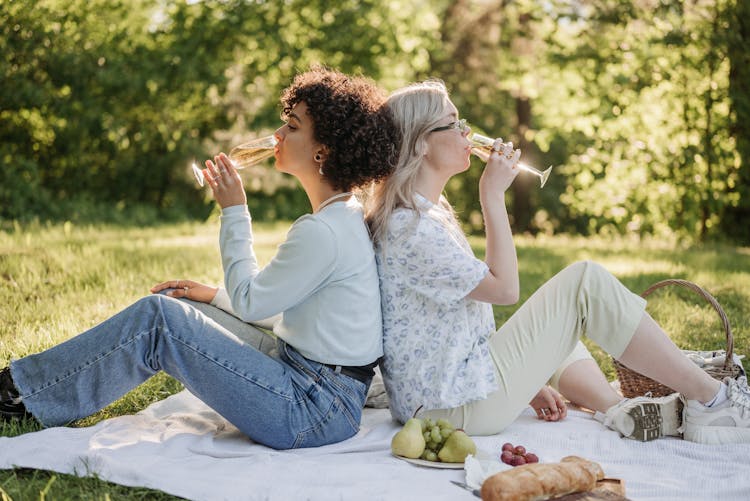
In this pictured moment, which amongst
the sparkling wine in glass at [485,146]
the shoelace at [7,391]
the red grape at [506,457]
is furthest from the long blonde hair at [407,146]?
the shoelace at [7,391]

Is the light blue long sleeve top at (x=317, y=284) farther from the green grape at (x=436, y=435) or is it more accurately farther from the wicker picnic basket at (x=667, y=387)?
the wicker picnic basket at (x=667, y=387)

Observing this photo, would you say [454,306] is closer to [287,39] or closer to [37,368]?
[37,368]

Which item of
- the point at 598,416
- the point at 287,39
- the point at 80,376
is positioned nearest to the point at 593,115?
the point at 287,39

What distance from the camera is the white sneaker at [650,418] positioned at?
3326mm

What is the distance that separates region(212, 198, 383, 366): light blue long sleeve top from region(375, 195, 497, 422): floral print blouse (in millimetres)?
73

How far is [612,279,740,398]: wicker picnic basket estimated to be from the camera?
3.43 m

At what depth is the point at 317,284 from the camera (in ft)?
9.49

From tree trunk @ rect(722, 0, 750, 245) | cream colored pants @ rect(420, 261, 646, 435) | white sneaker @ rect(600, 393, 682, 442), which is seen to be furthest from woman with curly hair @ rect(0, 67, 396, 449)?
tree trunk @ rect(722, 0, 750, 245)

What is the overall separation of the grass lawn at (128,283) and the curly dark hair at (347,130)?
1.29 metres

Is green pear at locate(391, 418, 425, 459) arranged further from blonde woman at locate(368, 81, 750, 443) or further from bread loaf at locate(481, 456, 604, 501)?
bread loaf at locate(481, 456, 604, 501)

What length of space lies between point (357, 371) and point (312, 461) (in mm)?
375

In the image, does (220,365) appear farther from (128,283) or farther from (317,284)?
(128,283)

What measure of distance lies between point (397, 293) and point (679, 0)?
31.4 ft

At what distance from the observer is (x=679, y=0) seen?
1112 cm
